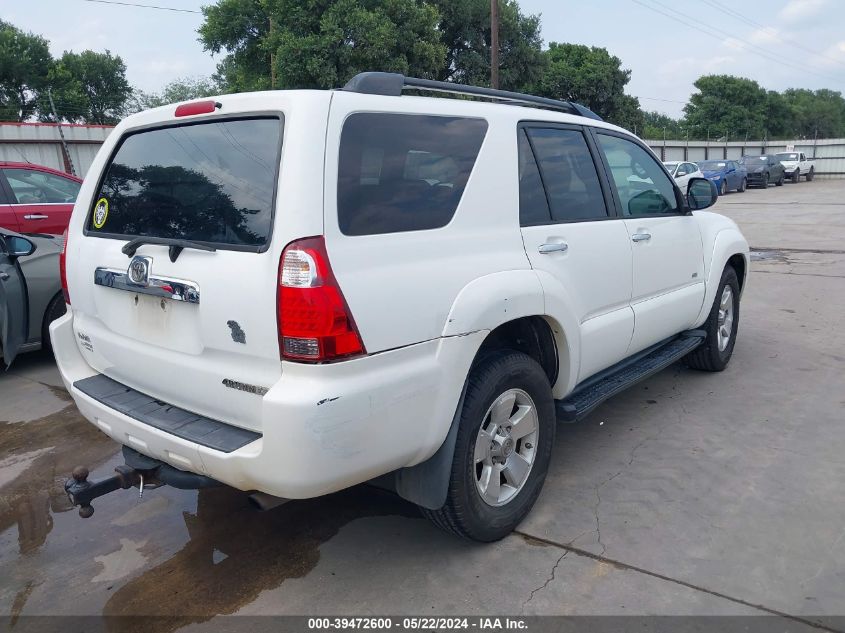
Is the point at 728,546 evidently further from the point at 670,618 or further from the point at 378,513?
the point at 378,513

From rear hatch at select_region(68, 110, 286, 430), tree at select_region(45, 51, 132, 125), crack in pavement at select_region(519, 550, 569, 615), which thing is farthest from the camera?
tree at select_region(45, 51, 132, 125)

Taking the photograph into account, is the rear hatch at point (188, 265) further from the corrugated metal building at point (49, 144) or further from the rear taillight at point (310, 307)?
the corrugated metal building at point (49, 144)

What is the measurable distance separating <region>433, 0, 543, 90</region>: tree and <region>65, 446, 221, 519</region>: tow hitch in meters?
26.8

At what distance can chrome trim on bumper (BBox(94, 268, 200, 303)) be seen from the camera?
2.61 meters

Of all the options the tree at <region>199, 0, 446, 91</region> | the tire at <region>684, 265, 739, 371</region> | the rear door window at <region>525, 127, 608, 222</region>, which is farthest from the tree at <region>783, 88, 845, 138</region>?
the rear door window at <region>525, 127, 608, 222</region>

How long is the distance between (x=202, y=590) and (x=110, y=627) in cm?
36

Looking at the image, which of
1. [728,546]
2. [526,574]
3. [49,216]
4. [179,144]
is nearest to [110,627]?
[526,574]

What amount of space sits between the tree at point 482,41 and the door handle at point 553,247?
85.2ft

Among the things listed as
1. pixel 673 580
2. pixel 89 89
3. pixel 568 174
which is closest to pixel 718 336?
pixel 568 174

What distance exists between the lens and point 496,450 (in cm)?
308

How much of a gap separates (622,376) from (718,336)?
5.59ft

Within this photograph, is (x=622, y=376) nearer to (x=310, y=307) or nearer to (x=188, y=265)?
(x=310, y=307)

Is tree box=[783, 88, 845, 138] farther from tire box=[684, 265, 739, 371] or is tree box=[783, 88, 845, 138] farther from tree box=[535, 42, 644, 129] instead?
tire box=[684, 265, 739, 371]

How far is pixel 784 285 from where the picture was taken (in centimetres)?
918
